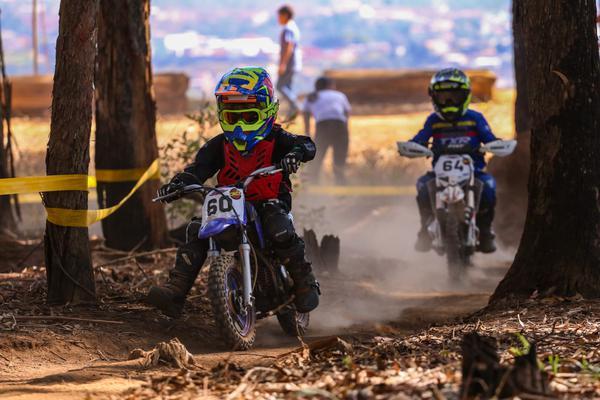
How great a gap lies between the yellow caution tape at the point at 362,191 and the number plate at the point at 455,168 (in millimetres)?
6987

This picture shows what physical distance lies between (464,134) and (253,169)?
4.24 metres

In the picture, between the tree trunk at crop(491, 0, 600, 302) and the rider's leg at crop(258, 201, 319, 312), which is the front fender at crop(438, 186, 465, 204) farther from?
the rider's leg at crop(258, 201, 319, 312)

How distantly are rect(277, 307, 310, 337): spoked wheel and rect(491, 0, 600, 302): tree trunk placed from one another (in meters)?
1.64

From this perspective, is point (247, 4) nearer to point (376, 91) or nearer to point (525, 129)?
point (376, 91)

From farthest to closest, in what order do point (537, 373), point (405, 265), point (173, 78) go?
point (173, 78) → point (405, 265) → point (537, 373)

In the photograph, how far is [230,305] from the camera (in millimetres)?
7848

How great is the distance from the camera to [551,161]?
8.59m

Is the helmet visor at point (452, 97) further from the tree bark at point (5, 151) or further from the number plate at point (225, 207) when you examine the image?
the number plate at point (225, 207)

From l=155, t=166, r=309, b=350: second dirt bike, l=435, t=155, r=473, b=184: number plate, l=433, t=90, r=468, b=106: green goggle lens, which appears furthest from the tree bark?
l=433, t=90, r=468, b=106: green goggle lens

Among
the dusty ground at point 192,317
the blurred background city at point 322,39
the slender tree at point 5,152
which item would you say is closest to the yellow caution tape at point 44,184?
the dusty ground at point 192,317

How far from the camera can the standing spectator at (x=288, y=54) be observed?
21.7 metres

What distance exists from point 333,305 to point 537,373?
5.54m

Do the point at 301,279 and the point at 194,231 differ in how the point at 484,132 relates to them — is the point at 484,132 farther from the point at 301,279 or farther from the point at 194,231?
the point at 194,231

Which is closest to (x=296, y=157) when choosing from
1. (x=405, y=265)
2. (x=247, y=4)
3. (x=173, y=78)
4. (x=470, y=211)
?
(x=470, y=211)
